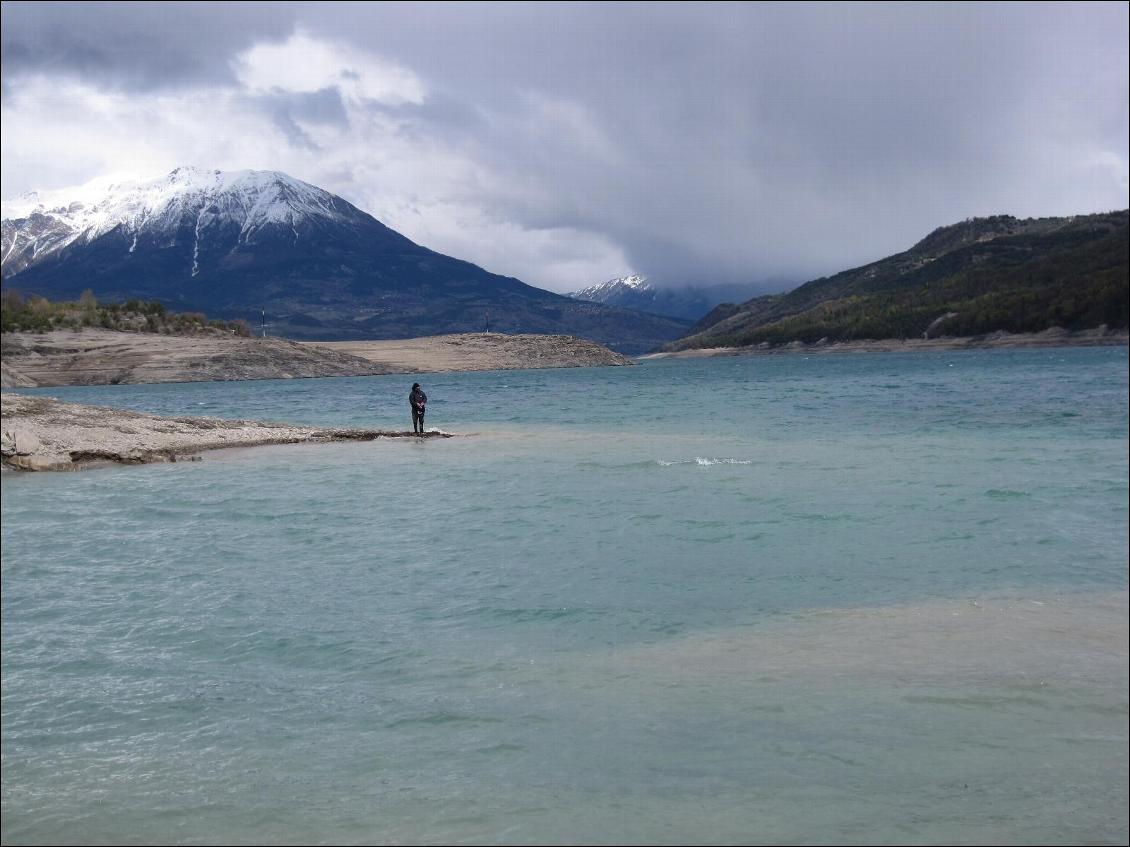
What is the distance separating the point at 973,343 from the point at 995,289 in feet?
79.4

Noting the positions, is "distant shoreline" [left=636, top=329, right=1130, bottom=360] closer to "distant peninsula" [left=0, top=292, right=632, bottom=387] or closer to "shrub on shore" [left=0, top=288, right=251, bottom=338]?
"distant peninsula" [left=0, top=292, right=632, bottom=387]

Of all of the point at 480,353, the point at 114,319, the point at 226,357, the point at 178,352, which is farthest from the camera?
the point at 480,353

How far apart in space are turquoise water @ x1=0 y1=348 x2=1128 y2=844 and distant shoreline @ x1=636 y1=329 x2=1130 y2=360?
91107 mm

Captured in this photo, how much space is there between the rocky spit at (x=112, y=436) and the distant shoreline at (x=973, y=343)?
288ft

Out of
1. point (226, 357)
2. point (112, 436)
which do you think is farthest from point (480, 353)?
point (112, 436)

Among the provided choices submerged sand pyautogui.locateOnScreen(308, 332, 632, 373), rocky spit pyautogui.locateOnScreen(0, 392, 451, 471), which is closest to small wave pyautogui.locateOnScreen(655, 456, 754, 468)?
rocky spit pyautogui.locateOnScreen(0, 392, 451, 471)

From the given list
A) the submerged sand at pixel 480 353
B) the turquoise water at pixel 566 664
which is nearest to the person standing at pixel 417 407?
the turquoise water at pixel 566 664

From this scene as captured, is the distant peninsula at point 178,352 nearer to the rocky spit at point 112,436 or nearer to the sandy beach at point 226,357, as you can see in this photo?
the sandy beach at point 226,357

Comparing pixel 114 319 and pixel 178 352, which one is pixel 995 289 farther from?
pixel 114 319

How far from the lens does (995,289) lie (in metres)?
130

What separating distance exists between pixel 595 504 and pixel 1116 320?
3624 inches

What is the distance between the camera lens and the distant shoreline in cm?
9438

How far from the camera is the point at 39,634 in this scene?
718 centimetres

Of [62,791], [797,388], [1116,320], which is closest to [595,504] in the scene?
[62,791]
